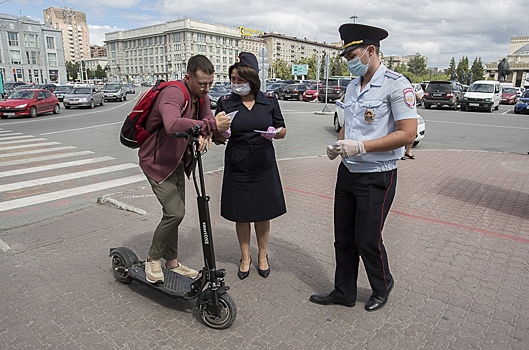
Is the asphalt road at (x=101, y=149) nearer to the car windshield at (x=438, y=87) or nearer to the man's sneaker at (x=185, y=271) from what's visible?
the man's sneaker at (x=185, y=271)

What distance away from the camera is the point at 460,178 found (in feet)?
25.2

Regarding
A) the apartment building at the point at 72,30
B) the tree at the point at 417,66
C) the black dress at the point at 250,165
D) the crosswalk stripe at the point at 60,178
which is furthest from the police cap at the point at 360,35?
the apartment building at the point at 72,30

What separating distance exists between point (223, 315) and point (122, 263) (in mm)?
1153

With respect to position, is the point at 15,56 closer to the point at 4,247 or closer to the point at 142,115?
the point at 4,247

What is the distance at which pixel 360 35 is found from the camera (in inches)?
107

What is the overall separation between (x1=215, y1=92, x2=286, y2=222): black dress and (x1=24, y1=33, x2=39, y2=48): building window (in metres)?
92.0

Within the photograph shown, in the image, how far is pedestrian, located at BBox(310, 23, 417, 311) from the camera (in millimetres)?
2664

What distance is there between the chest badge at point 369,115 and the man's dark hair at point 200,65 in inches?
45.3

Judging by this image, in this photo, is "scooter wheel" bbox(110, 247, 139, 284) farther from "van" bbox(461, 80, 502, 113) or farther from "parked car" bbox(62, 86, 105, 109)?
"van" bbox(461, 80, 502, 113)

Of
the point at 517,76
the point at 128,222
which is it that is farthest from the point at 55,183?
the point at 517,76

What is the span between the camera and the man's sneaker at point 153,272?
327cm

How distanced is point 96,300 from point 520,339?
10.4ft

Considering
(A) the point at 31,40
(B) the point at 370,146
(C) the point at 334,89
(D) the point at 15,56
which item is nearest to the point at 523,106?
(C) the point at 334,89

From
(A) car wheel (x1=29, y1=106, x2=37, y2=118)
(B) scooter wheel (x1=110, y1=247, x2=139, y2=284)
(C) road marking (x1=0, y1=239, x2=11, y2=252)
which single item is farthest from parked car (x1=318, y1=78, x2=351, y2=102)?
(B) scooter wheel (x1=110, y1=247, x2=139, y2=284)
